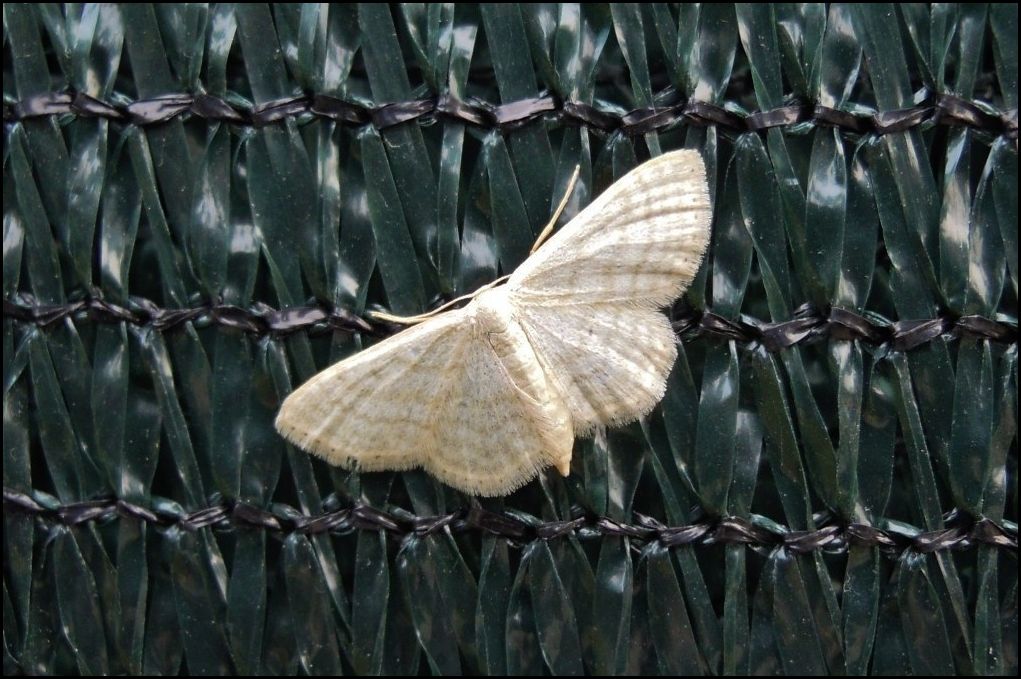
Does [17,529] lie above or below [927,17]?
below

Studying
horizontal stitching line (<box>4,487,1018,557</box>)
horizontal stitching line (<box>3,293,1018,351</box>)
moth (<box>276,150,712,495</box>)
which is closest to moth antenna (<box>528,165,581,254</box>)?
moth (<box>276,150,712,495</box>)

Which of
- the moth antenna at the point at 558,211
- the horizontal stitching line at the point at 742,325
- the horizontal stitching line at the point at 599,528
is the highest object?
the moth antenna at the point at 558,211

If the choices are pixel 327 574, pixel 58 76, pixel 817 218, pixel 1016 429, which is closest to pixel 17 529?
pixel 327 574

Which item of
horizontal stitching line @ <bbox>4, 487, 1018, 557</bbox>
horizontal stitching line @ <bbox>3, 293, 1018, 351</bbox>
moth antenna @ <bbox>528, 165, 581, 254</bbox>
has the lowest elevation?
horizontal stitching line @ <bbox>4, 487, 1018, 557</bbox>

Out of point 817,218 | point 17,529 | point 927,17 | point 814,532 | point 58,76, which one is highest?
point 58,76

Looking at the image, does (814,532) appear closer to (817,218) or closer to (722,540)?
(722,540)

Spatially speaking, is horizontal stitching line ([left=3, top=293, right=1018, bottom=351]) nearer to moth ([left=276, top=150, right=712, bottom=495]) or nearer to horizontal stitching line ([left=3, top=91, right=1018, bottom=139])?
Result: moth ([left=276, top=150, right=712, bottom=495])

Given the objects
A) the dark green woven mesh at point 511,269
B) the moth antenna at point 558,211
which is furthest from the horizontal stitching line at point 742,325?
the moth antenna at point 558,211

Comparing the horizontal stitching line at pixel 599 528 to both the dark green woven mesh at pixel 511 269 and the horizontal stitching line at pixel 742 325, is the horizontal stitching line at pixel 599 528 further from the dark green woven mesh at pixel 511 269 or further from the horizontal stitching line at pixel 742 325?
the horizontal stitching line at pixel 742 325
